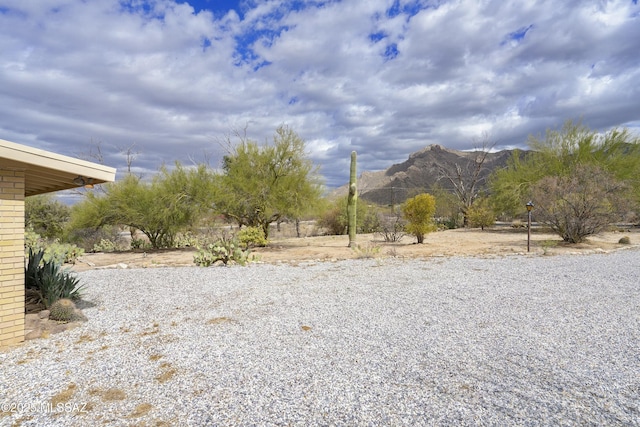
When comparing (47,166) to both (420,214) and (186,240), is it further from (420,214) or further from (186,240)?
(186,240)

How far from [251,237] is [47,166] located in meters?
10.6

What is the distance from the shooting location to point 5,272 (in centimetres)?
438

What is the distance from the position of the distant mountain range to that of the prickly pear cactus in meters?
41.8

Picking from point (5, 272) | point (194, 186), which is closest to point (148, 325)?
point (5, 272)

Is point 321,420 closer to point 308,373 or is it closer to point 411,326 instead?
point 308,373

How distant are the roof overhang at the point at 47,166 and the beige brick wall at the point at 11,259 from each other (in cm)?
23

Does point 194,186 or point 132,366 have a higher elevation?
point 194,186

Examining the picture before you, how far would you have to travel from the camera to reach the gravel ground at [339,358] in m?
2.94

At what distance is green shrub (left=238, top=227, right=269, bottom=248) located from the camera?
15008mm

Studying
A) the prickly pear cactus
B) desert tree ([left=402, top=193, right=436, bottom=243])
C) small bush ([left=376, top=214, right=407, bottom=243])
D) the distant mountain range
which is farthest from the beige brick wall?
the distant mountain range

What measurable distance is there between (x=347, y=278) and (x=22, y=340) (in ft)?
18.6

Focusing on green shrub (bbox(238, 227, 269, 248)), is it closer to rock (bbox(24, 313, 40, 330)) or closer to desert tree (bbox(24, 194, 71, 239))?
rock (bbox(24, 313, 40, 330))

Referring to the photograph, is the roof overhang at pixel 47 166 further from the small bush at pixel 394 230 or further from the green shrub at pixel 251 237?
the small bush at pixel 394 230

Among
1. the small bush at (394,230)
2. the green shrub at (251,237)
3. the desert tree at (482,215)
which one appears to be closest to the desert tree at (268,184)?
the green shrub at (251,237)
